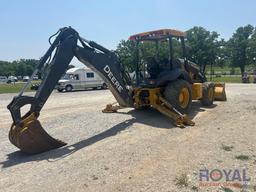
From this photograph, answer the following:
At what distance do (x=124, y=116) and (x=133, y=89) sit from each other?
3.10 feet

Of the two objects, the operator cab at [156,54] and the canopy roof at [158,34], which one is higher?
the canopy roof at [158,34]

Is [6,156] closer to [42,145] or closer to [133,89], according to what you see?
[42,145]

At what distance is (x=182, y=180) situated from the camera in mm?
5172

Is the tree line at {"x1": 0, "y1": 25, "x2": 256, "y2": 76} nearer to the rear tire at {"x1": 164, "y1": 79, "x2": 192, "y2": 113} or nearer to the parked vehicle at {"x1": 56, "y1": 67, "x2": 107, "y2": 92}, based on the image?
the parked vehicle at {"x1": 56, "y1": 67, "x2": 107, "y2": 92}

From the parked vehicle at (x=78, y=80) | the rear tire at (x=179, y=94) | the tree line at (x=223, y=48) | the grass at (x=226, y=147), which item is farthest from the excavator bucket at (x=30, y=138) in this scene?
the tree line at (x=223, y=48)

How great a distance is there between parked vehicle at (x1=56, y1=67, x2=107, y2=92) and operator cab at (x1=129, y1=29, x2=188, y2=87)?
1889cm

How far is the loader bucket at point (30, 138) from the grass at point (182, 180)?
130 inches

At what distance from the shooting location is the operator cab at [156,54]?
439 inches

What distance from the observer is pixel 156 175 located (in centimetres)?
549

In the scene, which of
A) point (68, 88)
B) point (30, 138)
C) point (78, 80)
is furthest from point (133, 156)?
point (78, 80)

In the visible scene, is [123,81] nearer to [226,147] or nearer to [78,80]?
[226,147]

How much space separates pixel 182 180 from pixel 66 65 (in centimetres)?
415

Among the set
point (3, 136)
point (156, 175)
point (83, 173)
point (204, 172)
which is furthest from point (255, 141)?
point (3, 136)

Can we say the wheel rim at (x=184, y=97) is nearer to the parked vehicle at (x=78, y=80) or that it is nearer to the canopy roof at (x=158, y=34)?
the canopy roof at (x=158, y=34)
